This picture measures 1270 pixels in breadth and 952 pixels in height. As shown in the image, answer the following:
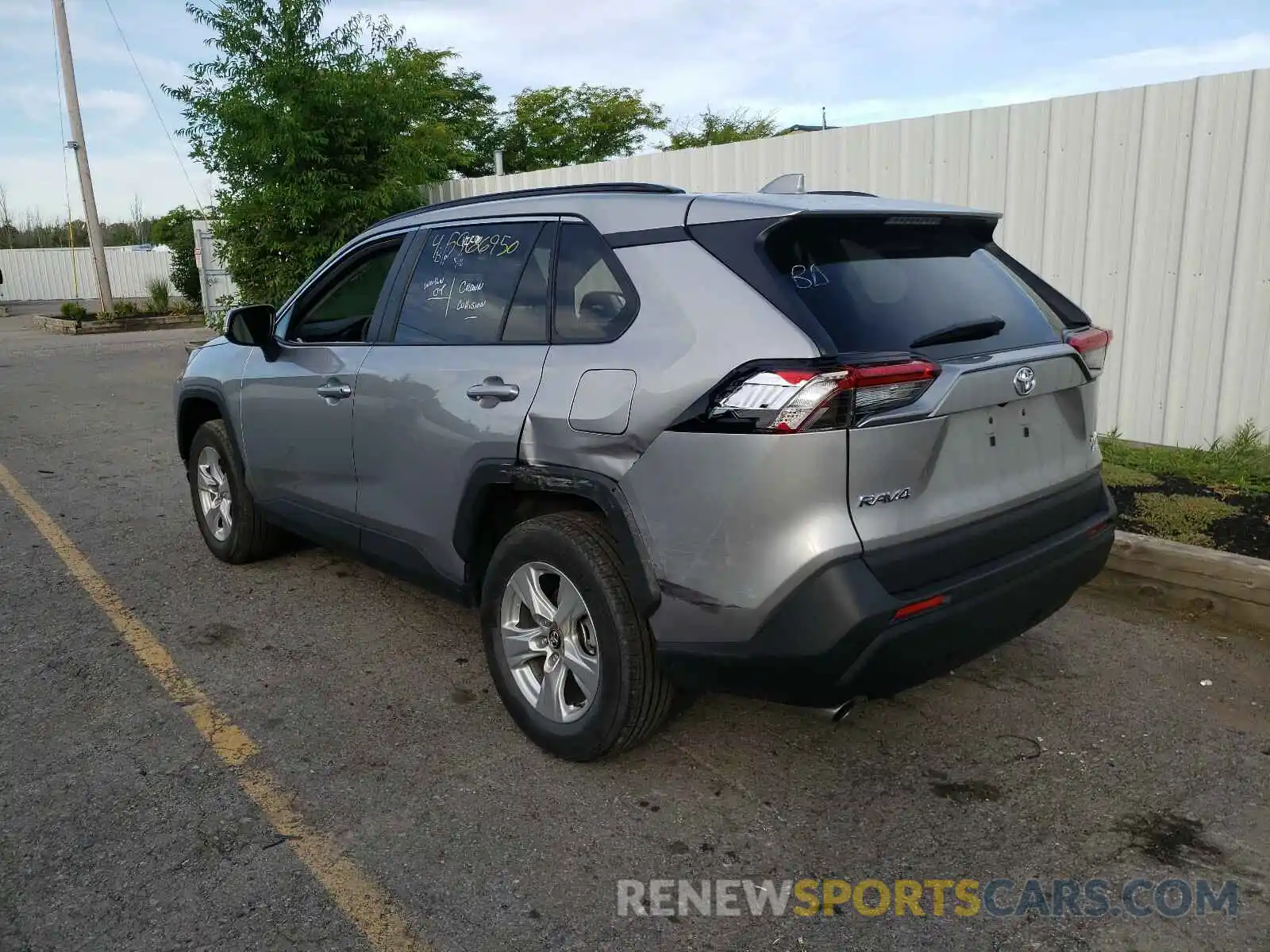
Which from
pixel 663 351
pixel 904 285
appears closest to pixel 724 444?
pixel 663 351

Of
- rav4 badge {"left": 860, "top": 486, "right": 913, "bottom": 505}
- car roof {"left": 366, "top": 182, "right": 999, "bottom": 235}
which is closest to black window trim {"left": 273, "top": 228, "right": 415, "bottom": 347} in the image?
car roof {"left": 366, "top": 182, "right": 999, "bottom": 235}

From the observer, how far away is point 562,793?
127 inches

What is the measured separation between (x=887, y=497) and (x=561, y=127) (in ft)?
99.6

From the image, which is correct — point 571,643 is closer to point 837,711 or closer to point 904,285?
point 837,711

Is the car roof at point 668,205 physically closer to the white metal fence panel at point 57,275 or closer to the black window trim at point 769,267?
the black window trim at point 769,267

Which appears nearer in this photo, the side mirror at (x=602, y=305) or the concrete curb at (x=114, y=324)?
the side mirror at (x=602, y=305)

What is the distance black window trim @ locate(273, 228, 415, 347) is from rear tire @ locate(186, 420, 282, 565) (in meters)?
0.78

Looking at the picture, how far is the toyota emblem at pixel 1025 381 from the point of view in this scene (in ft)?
9.73

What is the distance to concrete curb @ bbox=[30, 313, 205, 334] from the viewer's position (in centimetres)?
2361

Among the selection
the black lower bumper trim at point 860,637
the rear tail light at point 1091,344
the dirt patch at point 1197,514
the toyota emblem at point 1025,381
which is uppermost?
the rear tail light at point 1091,344

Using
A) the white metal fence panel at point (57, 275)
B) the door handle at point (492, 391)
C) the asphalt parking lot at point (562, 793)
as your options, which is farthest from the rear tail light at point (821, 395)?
the white metal fence panel at point (57, 275)

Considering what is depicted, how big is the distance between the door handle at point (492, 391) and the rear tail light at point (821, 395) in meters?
0.91

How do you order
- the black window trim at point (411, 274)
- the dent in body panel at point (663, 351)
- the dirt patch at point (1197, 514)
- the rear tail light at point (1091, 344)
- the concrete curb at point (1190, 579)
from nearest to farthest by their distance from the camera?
the dent in body panel at point (663, 351), the rear tail light at point (1091, 344), the black window trim at point (411, 274), the concrete curb at point (1190, 579), the dirt patch at point (1197, 514)

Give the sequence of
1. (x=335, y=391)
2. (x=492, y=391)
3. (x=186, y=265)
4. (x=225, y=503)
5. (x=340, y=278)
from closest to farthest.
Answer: (x=492, y=391) < (x=335, y=391) < (x=340, y=278) < (x=225, y=503) < (x=186, y=265)
